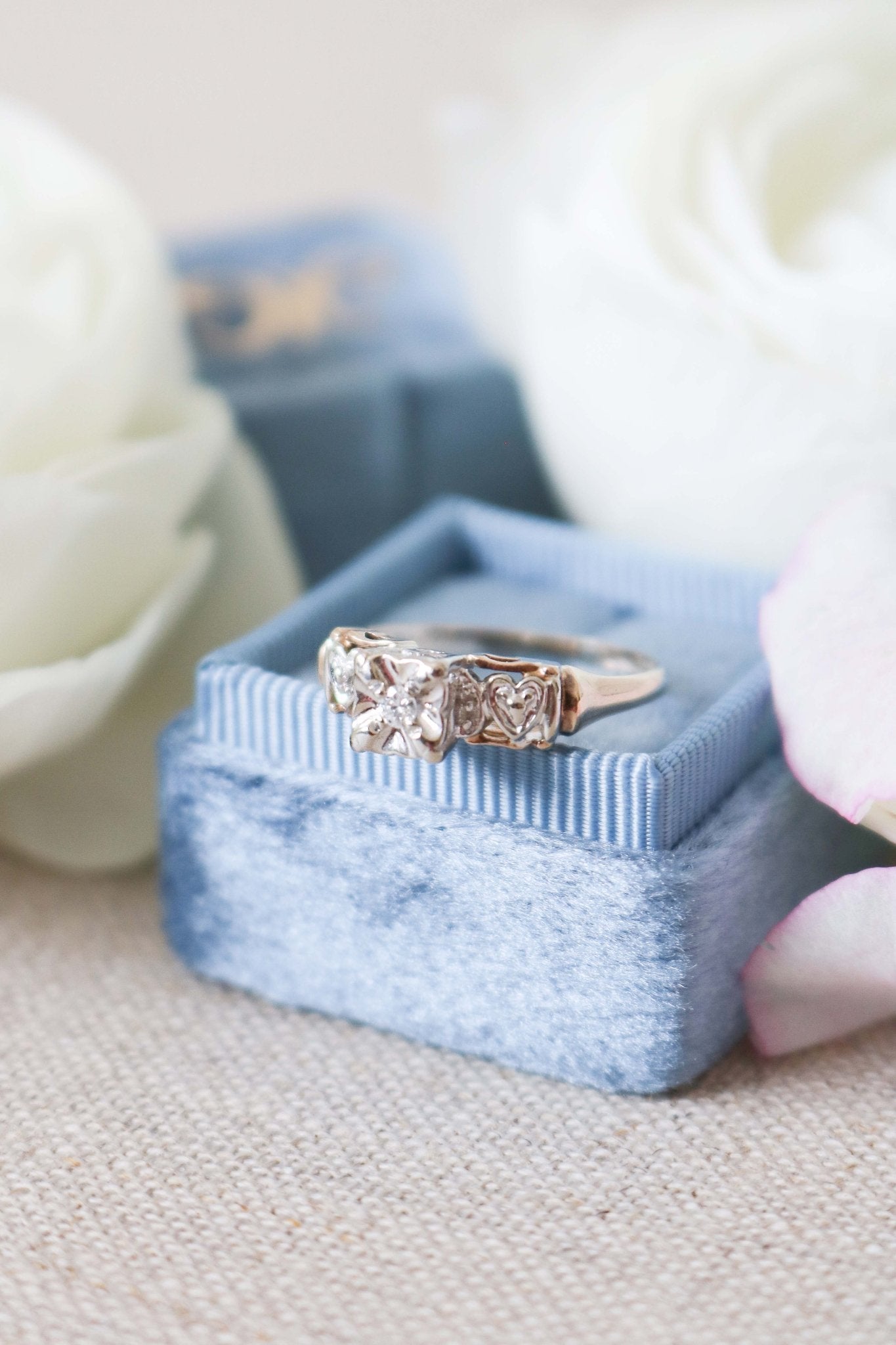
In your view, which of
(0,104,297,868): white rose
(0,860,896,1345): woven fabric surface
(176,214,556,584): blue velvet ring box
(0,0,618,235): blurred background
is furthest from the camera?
(0,0,618,235): blurred background

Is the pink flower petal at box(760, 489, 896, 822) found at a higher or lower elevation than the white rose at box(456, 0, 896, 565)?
lower

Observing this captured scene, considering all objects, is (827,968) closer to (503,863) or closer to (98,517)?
(503,863)

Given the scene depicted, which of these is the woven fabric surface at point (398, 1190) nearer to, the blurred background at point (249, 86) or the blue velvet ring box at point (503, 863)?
the blue velvet ring box at point (503, 863)

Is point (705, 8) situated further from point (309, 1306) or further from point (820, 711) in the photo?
point (309, 1306)

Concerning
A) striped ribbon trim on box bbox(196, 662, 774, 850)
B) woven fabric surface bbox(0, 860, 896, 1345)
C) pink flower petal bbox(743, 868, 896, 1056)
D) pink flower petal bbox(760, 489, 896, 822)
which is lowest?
woven fabric surface bbox(0, 860, 896, 1345)

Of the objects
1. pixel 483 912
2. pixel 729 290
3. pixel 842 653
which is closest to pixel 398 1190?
pixel 483 912

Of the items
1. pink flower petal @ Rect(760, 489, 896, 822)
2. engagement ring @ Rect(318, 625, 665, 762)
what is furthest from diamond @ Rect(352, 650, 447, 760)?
pink flower petal @ Rect(760, 489, 896, 822)

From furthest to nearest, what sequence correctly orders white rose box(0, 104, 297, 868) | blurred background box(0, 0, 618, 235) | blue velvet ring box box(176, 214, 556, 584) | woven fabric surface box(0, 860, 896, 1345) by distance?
blurred background box(0, 0, 618, 235), blue velvet ring box box(176, 214, 556, 584), white rose box(0, 104, 297, 868), woven fabric surface box(0, 860, 896, 1345)

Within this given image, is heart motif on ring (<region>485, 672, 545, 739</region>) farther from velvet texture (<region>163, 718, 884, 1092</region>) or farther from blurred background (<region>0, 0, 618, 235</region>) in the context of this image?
blurred background (<region>0, 0, 618, 235</region>)
